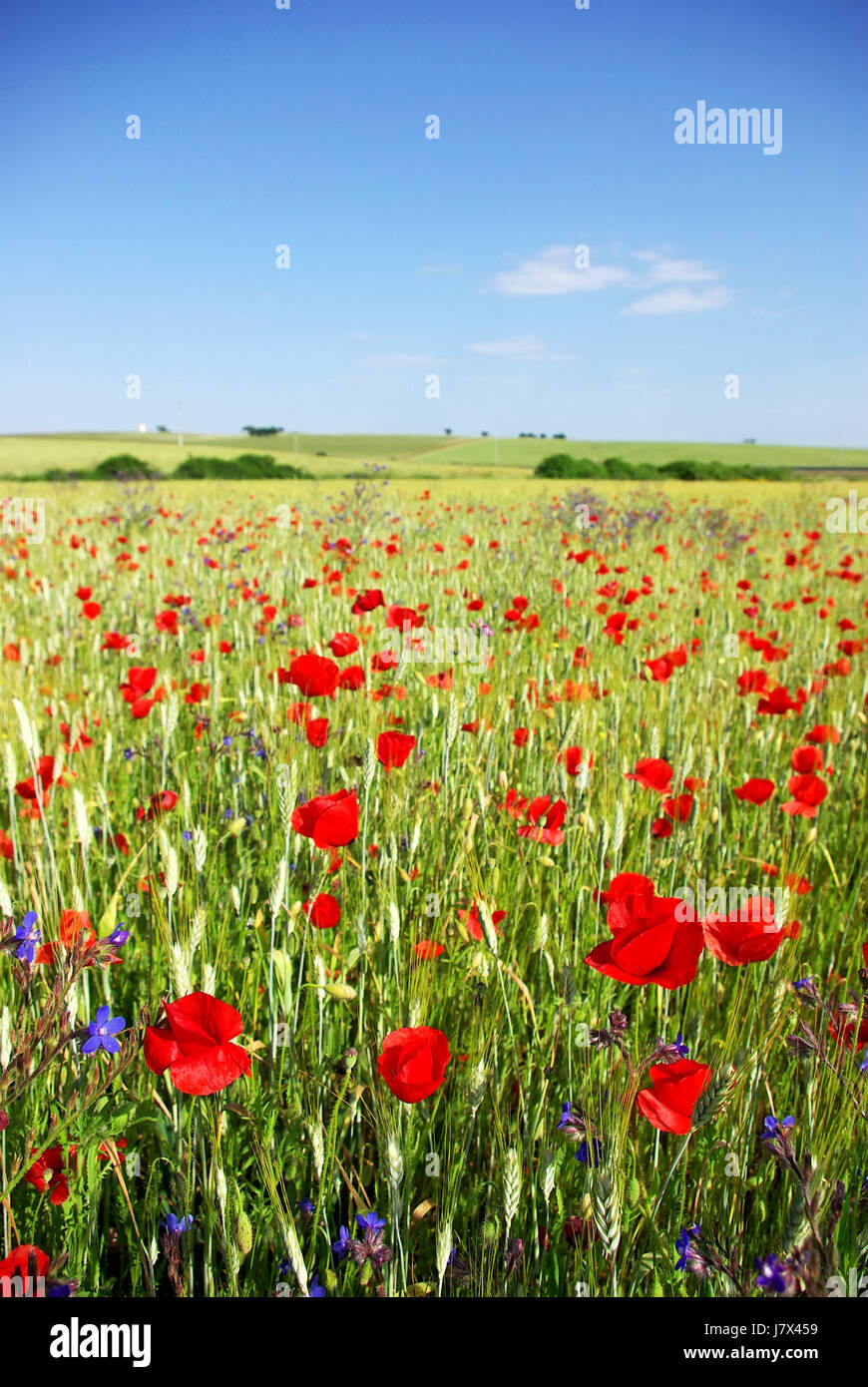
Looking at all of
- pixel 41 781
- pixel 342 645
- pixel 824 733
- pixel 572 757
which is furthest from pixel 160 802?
pixel 824 733

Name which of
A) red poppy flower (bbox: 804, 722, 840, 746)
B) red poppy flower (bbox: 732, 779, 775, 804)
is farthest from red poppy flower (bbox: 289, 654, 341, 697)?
red poppy flower (bbox: 804, 722, 840, 746)

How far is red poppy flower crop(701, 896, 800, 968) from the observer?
34.7 inches

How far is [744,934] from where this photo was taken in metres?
0.90

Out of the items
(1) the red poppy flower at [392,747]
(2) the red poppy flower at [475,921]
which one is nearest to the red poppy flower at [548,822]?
(2) the red poppy flower at [475,921]

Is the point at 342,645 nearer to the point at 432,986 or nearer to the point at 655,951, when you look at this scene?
the point at 432,986

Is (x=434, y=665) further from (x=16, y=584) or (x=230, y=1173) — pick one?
(x=16, y=584)

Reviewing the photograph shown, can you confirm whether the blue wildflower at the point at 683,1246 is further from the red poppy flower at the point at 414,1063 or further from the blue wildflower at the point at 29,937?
the blue wildflower at the point at 29,937

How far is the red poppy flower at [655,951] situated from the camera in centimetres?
78

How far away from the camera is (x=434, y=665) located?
275 cm

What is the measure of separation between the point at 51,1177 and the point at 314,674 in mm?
1021


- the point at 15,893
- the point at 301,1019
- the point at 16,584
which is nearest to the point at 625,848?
the point at 301,1019

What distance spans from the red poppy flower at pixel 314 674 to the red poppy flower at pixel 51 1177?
960mm
